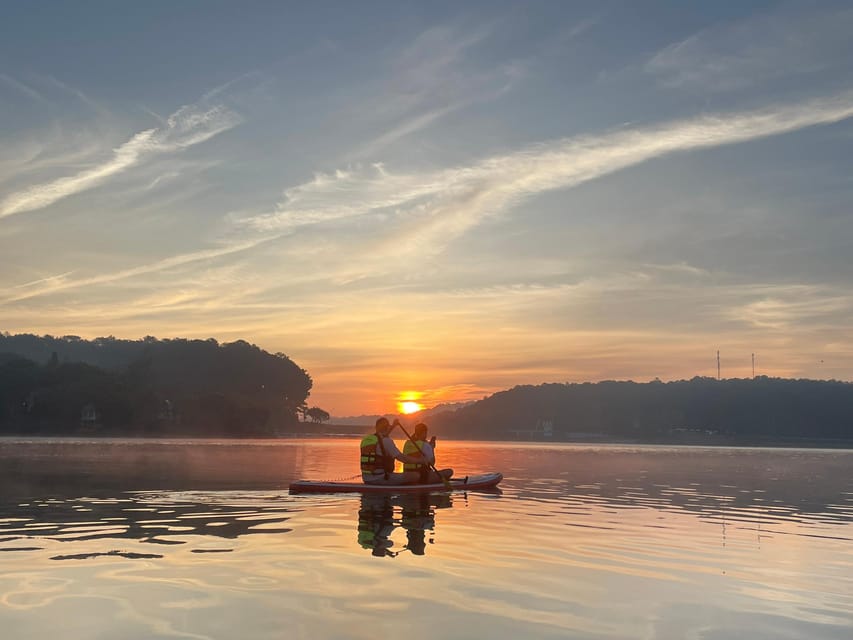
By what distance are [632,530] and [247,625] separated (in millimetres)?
13218

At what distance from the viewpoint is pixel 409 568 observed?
14312 millimetres

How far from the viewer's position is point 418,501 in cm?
2850

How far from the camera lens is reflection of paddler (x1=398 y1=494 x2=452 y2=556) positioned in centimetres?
1755

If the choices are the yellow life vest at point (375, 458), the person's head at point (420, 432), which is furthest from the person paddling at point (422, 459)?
the yellow life vest at point (375, 458)

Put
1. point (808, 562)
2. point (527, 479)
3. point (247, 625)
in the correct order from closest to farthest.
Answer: point (247, 625) → point (808, 562) → point (527, 479)

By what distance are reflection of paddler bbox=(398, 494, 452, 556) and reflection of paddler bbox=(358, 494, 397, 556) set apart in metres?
0.43

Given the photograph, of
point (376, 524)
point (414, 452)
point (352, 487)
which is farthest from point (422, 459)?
point (376, 524)

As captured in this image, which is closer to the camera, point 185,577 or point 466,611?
point 466,611

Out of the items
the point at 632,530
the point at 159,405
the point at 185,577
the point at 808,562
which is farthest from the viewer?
the point at 159,405

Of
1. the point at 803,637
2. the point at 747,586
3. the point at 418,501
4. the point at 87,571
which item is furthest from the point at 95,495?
the point at 803,637

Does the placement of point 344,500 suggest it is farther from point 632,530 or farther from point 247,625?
point 247,625

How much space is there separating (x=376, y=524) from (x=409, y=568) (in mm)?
6805

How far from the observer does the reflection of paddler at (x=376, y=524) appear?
17.0m

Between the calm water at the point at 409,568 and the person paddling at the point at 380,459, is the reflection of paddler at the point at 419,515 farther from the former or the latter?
the person paddling at the point at 380,459
